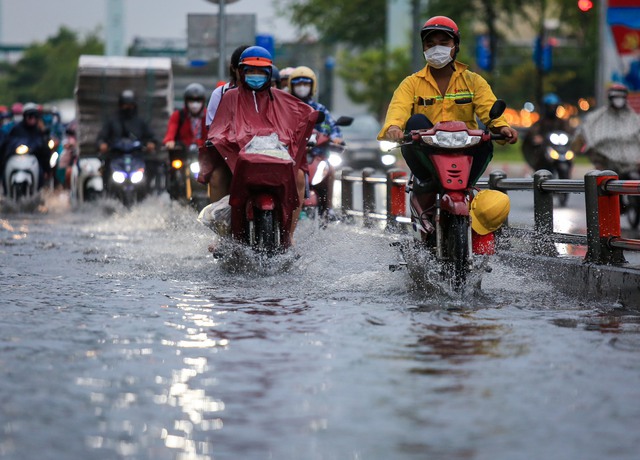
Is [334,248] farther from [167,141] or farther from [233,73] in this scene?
[167,141]

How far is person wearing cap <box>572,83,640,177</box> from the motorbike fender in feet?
31.3

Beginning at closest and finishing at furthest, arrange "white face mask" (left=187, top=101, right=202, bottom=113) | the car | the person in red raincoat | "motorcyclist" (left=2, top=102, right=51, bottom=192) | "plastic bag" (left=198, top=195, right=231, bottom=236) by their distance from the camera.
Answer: the person in red raincoat < "plastic bag" (left=198, top=195, right=231, bottom=236) < "white face mask" (left=187, top=101, right=202, bottom=113) < "motorcyclist" (left=2, top=102, right=51, bottom=192) < the car

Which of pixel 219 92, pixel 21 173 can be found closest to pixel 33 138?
pixel 21 173

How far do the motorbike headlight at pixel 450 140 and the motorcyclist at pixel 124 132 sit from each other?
12913 mm

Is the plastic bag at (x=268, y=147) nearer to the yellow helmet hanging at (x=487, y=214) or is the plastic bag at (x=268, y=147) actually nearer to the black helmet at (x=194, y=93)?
the yellow helmet hanging at (x=487, y=214)

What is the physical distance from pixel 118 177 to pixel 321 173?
567 cm

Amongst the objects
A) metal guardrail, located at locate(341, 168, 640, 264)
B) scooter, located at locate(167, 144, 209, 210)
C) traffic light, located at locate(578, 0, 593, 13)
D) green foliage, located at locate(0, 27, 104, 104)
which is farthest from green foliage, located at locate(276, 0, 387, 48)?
green foliage, located at locate(0, 27, 104, 104)

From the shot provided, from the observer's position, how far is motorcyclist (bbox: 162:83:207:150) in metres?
21.5

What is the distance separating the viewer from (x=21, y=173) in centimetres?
2494

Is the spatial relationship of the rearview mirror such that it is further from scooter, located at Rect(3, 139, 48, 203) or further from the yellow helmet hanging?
scooter, located at Rect(3, 139, 48, 203)

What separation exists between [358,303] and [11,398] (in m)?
3.77

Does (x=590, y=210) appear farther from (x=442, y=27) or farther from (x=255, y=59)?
(x=255, y=59)

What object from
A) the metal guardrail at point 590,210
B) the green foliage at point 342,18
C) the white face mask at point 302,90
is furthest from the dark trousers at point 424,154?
the green foliage at point 342,18

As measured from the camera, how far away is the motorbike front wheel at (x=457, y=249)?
9.98 metres
